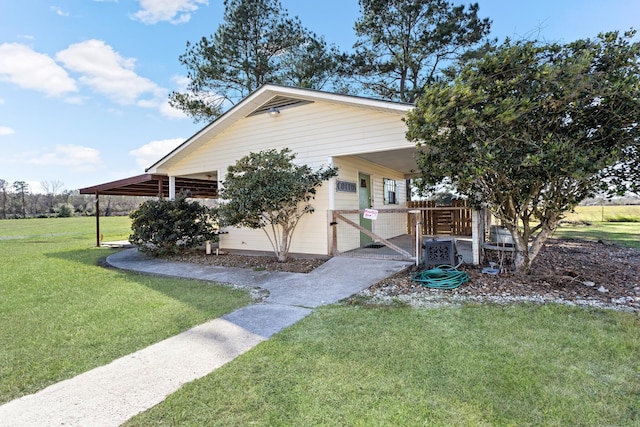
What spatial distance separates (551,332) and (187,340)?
12.8 feet

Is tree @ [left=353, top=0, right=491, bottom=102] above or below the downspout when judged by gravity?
above

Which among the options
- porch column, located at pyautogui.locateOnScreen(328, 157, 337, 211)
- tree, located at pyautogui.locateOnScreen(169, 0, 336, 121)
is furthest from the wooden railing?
tree, located at pyautogui.locateOnScreen(169, 0, 336, 121)

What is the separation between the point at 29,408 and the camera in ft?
7.36

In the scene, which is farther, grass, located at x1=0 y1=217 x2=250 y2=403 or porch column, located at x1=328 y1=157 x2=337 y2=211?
porch column, located at x1=328 y1=157 x2=337 y2=211

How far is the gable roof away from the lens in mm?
7129

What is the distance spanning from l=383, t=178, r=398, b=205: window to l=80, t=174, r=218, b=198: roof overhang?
6.75m

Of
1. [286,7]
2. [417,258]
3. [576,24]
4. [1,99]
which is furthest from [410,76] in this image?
[1,99]

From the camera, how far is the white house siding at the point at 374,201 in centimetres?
860

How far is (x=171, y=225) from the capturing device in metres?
9.23

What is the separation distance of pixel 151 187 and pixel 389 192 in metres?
Result: 9.70

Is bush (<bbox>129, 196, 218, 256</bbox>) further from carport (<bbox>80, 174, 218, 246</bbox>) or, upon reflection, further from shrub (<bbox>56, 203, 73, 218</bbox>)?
shrub (<bbox>56, 203, 73, 218</bbox>)

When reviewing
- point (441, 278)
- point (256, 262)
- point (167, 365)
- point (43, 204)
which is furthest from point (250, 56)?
point (43, 204)

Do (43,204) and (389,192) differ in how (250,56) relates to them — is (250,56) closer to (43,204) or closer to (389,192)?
(389,192)

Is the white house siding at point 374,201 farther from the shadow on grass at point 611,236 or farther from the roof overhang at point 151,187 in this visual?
the shadow on grass at point 611,236
